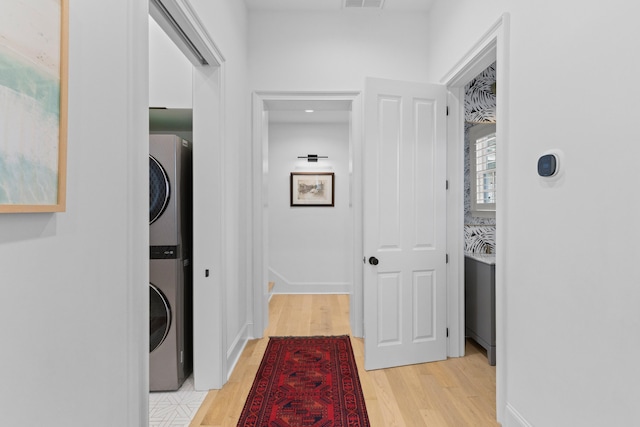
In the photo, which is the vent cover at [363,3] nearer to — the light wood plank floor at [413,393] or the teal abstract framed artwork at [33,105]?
the teal abstract framed artwork at [33,105]

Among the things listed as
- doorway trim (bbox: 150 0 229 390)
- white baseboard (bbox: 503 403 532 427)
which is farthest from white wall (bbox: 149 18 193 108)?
white baseboard (bbox: 503 403 532 427)

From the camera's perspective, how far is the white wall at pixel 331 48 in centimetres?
330

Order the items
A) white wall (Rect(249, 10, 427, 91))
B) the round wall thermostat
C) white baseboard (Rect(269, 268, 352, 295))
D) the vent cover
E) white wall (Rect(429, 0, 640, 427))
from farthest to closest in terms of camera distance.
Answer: white baseboard (Rect(269, 268, 352, 295)) < white wall (Rect(249, 10, 427, 91)) < the vent cover < the round wall thermostat < white wall (Rect(429, 0, 640, 427))

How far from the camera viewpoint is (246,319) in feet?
10.8

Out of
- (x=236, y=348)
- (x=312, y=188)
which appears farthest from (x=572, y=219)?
(x=312, y=188)

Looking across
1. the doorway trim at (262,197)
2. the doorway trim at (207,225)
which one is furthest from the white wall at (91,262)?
the doorway trim at (262,197)

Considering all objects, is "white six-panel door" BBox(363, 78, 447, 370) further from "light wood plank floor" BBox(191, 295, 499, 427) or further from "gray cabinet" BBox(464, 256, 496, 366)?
"gray cabinet" BBox(464, 256, 496, 366)

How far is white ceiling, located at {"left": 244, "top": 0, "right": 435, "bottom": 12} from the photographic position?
3152 mm

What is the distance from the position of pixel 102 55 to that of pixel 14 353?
86 centimetres

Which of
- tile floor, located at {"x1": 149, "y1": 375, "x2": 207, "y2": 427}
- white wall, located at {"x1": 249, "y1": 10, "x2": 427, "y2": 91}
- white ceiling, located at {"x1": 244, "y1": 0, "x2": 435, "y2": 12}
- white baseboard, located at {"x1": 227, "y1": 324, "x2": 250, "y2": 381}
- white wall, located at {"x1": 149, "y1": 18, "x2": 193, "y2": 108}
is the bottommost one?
tile floor, located at {"x1": 149, "y1": 375, "x2": 207, "y2": 427}

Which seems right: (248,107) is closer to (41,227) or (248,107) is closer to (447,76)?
(447,76)

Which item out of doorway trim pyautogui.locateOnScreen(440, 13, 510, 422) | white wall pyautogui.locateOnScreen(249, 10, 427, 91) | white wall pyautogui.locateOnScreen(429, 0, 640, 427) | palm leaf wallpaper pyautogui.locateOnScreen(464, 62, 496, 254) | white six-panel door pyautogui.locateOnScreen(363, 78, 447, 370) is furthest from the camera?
palm leaf wallpaper pyautogui.locateOnScreen(464, 62, 496, 254)

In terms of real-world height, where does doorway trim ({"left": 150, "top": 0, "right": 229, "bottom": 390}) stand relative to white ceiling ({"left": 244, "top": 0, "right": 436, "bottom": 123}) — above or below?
below

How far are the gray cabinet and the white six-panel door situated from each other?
329mm
